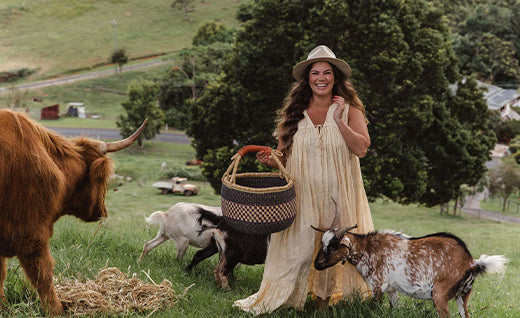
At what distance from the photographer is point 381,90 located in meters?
11.6

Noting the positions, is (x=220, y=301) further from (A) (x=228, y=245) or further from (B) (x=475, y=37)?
(B) (x=475, y=37)

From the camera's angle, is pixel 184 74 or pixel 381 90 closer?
pixel 381 90

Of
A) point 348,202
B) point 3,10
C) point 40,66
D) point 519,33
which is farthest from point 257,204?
point 3,10

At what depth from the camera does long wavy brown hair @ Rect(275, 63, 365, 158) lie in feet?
14.0

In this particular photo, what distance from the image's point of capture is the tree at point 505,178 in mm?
24109

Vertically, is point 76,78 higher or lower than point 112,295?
higher

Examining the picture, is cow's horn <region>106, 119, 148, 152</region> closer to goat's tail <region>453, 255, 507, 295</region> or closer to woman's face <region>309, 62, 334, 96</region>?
woman's face <region>309, 62, 334, 96</region>

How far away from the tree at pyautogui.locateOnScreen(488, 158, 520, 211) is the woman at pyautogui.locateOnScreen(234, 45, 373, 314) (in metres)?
23.5

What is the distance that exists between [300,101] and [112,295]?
2.61 metres

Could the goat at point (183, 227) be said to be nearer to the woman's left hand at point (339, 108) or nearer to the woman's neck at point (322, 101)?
the woman's neck at point (322, 101)

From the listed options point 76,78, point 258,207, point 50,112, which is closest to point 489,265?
point 258,207

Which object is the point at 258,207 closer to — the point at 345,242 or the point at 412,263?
the point at 345,242

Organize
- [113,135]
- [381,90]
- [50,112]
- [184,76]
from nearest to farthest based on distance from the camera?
[381,90], [113,135], [184,76], [50,112]

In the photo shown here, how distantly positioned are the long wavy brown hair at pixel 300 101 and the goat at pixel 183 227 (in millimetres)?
1776
